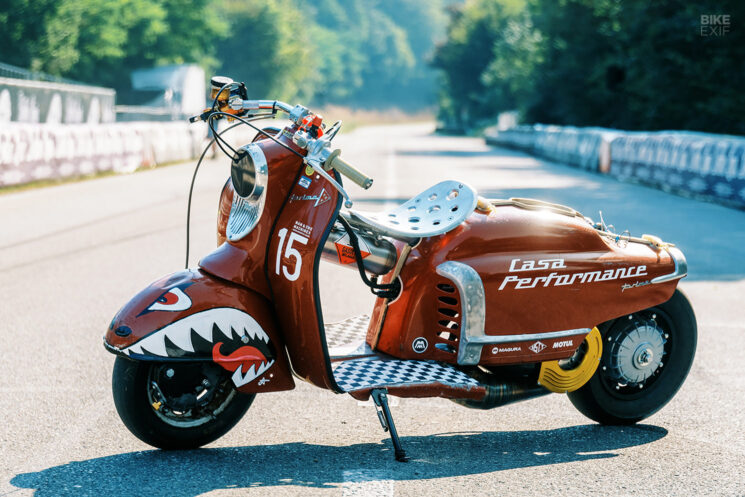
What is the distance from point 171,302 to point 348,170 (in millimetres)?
866

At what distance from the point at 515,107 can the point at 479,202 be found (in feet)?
245

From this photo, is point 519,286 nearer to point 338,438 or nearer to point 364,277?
point 364,277

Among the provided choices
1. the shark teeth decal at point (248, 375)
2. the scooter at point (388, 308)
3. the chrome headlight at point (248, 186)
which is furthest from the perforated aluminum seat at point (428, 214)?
the shark teeth decal at point (248, 375)

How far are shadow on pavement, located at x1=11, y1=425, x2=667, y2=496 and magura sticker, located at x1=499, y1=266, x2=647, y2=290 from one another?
702 mm

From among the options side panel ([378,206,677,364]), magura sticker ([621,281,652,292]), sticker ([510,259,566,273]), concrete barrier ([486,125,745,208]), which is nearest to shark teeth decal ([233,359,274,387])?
side panel ([378,206,677,364])

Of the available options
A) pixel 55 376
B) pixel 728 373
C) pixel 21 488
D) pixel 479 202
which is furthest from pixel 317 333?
pixel 728 373

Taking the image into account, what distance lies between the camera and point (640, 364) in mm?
4461

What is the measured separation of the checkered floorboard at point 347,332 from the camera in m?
4.43

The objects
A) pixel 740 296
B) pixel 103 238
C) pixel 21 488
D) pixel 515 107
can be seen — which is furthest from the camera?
pixel 515 107

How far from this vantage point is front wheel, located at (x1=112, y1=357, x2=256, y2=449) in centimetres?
375

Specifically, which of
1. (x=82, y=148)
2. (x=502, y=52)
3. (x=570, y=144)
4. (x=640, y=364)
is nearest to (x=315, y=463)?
(x=640, y=364)

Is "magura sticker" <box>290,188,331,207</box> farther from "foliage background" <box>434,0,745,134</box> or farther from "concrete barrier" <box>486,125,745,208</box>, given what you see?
"foliage background" <box>434,0,745,134</box>

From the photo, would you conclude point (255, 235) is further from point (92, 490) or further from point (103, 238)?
point (103, 238)

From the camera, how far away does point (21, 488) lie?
3564 mm
